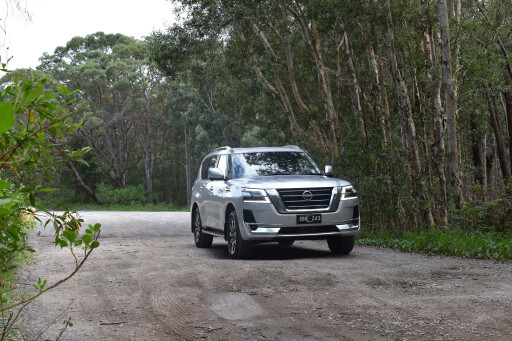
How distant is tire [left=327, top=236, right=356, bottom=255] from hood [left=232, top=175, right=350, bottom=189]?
3.24 ft

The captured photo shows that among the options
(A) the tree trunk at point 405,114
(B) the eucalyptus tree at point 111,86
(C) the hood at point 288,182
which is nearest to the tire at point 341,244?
(C) the hood at point 288,182

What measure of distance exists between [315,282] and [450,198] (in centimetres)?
785

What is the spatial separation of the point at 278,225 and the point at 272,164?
6.11ft

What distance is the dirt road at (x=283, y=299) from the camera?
5.40 m

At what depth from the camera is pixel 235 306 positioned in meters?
6.49

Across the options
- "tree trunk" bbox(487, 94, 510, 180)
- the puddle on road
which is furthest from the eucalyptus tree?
the puddle on road

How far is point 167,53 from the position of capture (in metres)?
24.1

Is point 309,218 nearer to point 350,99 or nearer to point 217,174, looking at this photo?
point 217,174

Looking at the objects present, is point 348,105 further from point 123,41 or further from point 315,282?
point 123,41

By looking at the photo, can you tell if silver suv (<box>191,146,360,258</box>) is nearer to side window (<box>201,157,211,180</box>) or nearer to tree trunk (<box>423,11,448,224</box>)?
side window (<box>201,157,211,180</box>)

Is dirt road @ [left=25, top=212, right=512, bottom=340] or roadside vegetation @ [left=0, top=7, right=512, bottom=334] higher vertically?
roadside vegetation @ [left=0, top=7, right=512, bottom=334]

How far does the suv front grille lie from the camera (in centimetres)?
1070

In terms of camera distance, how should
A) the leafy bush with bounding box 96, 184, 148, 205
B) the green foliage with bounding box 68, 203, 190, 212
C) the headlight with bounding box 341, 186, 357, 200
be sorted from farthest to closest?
the leafy bush with bounding box 96, 184, 148, 205 → the green foliage with bounding box 68, 203, 190, 212 → the headlight with bounding box 341, 186, 357, 200

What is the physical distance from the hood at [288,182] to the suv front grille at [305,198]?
86 millimetres
